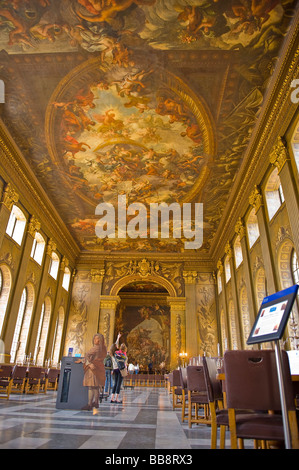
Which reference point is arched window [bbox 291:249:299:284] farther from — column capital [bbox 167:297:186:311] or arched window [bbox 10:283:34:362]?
arched window [bbox 10:283:34:362]

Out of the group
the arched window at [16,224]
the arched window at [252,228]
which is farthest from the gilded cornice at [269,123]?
the arched window at [16,224]

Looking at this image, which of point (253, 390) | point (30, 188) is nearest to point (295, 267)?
point (253, 390)

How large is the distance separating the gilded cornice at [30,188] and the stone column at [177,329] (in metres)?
7.32

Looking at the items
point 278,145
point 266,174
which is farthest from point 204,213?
point 278,145

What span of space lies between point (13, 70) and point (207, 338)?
52.1ft

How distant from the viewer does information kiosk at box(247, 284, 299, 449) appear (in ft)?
7.11

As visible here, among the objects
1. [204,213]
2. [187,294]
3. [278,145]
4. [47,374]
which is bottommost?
[47,374]

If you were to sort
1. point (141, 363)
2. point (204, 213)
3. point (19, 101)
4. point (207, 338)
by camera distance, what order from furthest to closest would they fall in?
point (141, 363)
point (207, 338)
point (204, 213)
point (19, 101)

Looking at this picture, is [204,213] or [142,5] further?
[204,213]

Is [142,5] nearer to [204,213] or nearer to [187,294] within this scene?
[204,213]

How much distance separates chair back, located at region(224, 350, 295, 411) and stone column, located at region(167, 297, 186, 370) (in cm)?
1618

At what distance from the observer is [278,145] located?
9234 millimetres

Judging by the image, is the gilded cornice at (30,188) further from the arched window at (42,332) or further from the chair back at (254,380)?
the chair back at (254,380)

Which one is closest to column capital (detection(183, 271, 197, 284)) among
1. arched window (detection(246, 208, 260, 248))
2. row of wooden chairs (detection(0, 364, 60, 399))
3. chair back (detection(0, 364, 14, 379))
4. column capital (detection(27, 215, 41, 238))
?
arched window (detection(246, 208, 260, 248))
